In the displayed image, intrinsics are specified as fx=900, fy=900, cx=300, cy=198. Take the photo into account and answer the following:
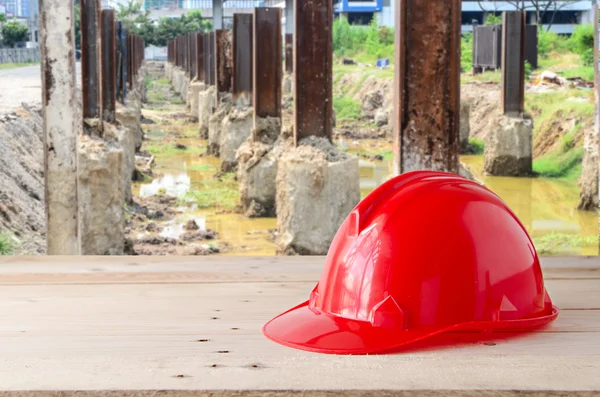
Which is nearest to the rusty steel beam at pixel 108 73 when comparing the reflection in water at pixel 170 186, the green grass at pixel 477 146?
the reflection in water at pixel 170 186

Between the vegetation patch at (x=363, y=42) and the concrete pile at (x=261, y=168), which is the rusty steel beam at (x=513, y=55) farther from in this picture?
the vegetation patch at (x=363, y=42)

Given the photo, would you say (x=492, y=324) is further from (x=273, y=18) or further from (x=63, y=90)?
(x=273, y=18)

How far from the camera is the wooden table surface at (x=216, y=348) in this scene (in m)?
1.76

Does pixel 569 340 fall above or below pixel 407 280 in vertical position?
below

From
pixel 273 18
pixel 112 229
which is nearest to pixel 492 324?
pixel 112 229

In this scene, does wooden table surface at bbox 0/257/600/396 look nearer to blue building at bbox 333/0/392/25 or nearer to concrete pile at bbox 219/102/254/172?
concrete pile at bbox 219/102/254/172

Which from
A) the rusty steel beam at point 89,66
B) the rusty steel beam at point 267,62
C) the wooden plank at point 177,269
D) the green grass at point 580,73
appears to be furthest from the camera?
the green grass at point 580,73

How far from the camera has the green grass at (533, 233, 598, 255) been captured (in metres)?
9.44

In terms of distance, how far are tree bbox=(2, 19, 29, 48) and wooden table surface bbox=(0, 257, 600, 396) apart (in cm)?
4933

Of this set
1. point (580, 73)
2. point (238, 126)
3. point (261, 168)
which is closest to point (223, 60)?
point (238, 126)

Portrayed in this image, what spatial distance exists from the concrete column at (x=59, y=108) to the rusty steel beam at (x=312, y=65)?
2308mm

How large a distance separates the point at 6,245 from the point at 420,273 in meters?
6.31

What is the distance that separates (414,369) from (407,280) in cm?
22

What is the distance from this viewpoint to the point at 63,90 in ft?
16.6
